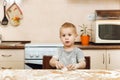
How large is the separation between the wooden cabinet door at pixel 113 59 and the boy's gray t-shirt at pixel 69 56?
4.23ft

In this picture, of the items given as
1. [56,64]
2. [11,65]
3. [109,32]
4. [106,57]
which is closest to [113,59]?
[106,57]

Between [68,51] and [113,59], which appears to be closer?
[68,51]

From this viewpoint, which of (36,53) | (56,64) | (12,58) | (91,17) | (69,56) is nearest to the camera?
(56,64)

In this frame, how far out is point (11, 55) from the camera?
9.77ft

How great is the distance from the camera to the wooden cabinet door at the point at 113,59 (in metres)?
2.92

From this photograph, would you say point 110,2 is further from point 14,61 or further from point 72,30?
point 72,30

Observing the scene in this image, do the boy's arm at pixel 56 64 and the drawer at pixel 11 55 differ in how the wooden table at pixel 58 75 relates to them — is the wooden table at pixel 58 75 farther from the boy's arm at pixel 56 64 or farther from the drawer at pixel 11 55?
the drawer at pixel 11 55

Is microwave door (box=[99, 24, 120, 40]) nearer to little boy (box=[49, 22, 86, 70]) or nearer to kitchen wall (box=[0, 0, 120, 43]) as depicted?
kitchen wall (box=[0, 0, 120, 43])

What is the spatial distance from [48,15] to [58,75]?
8.23 ft

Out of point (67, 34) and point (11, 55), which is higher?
point (67, 34)

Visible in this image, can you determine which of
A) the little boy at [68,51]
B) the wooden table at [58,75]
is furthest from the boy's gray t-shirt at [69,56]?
the wooden table at [58,75]

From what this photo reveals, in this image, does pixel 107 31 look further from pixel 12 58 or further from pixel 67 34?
pixel 67 34

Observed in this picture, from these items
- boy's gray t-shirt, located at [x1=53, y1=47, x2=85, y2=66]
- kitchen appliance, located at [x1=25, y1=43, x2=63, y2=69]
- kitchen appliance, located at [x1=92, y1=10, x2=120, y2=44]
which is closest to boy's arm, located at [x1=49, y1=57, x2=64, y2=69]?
boy's gray t-shirt, located at [x1=53, y1=47, x2=85, y2=66]

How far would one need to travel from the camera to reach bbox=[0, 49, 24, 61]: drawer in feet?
9.72
